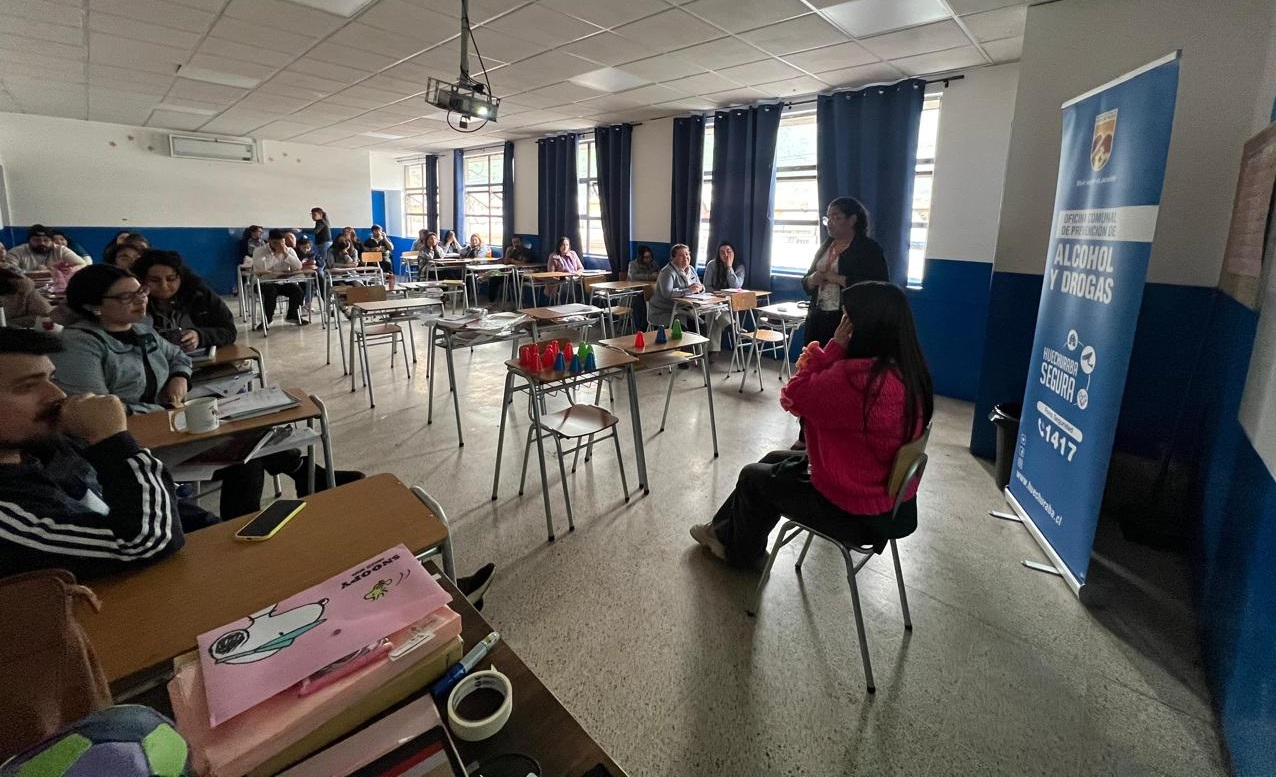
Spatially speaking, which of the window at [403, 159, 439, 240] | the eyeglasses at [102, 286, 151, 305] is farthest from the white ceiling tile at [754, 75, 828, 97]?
the window at [403, 159, 439, 240]

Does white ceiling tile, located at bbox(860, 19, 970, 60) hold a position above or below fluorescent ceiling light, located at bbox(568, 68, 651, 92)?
below

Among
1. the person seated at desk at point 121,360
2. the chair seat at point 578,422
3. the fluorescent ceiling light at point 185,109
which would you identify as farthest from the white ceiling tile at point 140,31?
the chair seat at point 578,422

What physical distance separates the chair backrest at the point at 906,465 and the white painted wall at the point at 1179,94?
2163 millimetres

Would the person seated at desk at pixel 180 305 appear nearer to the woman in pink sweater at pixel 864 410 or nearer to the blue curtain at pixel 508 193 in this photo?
the woman in pink sweater at pixel 864 410

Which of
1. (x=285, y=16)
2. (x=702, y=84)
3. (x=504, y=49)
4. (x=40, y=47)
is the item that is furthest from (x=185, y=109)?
(x=702, y=84)

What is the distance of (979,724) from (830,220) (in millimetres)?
2605

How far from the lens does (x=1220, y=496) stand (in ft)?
6.86

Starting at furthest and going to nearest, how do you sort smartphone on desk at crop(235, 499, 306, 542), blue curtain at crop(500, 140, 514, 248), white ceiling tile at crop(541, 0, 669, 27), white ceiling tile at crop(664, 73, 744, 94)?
1. blue curtain at crop(500, 140, 514, 248)
2. white ceiling tile at crop(664, 73, 744, 94)
3. white ceiling tile at crop(541, 0, 669, 27)
4. smartphone on desk at crop(235, 499, 306, 542)

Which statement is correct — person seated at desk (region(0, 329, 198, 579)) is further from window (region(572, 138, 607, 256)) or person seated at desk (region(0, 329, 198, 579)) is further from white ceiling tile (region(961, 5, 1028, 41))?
window (region(572, 138, 607, 256))

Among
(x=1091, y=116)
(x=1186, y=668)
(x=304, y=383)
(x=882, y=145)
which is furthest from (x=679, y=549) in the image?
(x=882, y=145)

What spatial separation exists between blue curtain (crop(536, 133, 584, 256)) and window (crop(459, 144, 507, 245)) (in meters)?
1.56

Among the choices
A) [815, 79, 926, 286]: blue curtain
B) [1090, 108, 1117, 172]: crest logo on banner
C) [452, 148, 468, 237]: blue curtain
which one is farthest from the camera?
[452, 148, 468, 237]: blue curtain

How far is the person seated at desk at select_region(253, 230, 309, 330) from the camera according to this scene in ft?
23.4

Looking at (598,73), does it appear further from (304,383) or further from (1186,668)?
(1186,668)
